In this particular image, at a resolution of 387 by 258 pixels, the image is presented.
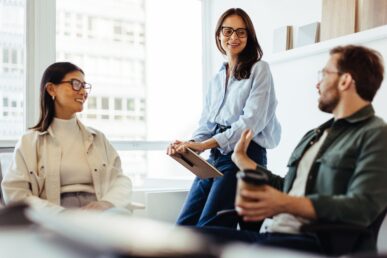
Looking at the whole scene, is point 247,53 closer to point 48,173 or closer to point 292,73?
point 292,73

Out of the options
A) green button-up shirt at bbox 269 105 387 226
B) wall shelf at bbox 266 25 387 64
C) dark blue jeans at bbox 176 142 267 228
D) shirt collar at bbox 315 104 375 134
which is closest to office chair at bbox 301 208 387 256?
green button-up shirt at bbox 269 105 387 226

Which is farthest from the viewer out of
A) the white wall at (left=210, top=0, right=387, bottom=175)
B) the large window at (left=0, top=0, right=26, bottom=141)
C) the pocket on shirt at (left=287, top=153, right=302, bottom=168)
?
the large window at (left=0, top=0, right=26, bottom=141)

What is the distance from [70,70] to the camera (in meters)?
2.41

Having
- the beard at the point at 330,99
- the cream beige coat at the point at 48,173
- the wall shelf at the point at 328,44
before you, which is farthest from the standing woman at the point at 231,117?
the beard at the point at 330,99

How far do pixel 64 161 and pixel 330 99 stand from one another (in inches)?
51.7

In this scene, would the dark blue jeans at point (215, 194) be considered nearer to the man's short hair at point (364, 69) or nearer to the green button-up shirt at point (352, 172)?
the green button-up shirt at point (352, 172)

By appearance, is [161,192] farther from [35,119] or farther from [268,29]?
[268,29]

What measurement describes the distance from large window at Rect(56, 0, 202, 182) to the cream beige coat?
1.57 metres

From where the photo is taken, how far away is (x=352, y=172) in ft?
4.86

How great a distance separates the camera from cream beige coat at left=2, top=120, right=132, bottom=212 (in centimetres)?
217

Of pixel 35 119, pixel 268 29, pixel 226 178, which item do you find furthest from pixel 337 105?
pixel 35 119

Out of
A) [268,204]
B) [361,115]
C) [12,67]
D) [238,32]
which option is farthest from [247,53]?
[12,67]

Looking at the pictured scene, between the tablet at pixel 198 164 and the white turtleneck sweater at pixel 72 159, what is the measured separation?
0.52 meters

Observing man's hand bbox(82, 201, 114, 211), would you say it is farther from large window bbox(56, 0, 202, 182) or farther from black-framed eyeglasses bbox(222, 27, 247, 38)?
large window bbox(56, 0, 202, 182)
